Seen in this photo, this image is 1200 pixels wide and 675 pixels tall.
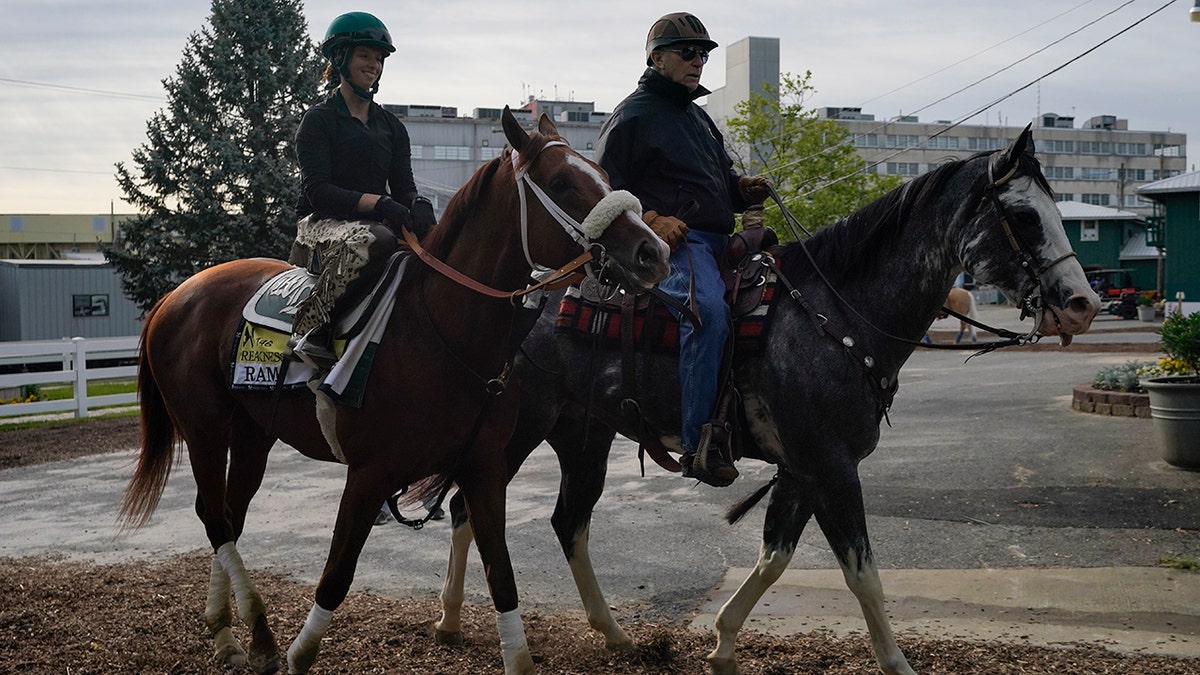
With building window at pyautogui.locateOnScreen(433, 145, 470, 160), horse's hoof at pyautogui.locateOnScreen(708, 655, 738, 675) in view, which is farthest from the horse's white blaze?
building window at pyautogui.locateOnScreen(433, 145, 470, 160)

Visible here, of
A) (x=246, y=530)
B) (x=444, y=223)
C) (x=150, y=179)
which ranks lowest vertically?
(x=246, y=530)

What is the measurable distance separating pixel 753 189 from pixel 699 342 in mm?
1056

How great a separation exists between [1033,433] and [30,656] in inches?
430

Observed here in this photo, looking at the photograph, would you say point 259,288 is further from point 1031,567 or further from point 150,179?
point 150,179

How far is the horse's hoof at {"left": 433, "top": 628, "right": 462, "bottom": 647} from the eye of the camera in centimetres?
552

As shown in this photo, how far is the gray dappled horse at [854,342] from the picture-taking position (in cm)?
443

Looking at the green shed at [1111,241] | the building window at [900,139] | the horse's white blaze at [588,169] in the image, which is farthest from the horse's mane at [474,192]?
the building window at [900,139]

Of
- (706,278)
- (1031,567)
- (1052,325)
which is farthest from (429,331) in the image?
(1031,567)

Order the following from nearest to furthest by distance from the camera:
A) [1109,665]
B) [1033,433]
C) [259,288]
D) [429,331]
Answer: [429,331], [1109,665], [259,288], [1033,433]

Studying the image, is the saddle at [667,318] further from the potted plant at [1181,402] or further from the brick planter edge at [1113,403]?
the brick planter edge at [1113,403]

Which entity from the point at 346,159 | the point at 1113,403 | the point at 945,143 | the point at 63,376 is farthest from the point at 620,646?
the point at 945,143

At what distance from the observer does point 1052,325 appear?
4336 millimetres

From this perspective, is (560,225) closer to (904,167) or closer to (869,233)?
(869,233)

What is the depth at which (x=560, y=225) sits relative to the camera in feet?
13.0
